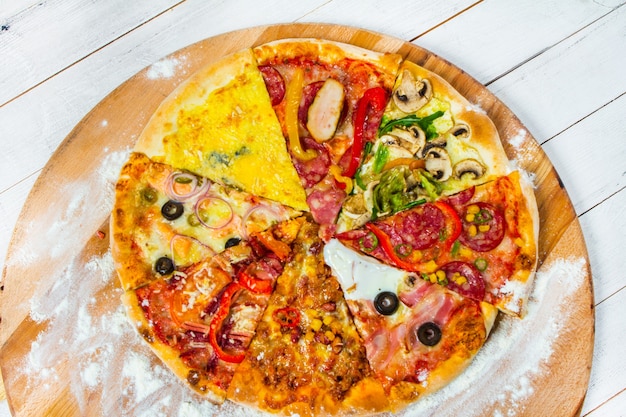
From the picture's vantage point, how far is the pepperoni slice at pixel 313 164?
4.86m

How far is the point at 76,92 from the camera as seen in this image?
5.34 metres

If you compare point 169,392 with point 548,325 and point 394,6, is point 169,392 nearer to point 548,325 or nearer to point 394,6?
point 548,325

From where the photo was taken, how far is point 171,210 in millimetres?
4734

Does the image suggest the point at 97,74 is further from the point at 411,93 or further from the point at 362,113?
the point at 411,93

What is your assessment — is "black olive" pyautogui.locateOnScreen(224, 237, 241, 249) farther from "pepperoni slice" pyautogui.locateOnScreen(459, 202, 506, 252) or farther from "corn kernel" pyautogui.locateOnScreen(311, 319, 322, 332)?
"pepperoni slice" pyautogui.locateOnScreen(459, 202, 506, 252)

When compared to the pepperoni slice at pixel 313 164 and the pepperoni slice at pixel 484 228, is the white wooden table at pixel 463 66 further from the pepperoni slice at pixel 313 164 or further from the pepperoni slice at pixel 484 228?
the pepperoni slice at pixel 313 164

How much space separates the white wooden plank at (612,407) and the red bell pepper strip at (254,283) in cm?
263

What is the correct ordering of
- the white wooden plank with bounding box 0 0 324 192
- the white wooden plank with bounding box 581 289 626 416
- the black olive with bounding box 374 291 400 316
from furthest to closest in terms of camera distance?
1. the white wooden plank with bounding box 0 0 324 192
2. the white wooden plank with bounding box 581 289 626 416
3. the black olive with bounding box 374 291 400 316

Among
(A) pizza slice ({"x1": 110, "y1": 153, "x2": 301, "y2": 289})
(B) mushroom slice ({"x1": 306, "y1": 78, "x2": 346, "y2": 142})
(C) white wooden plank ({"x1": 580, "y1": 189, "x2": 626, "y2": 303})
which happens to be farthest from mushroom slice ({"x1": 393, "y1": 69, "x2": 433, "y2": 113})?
(C) white wooden plank ({"x1": 580, "y1": 189, "x2": 626, "y2": 303})

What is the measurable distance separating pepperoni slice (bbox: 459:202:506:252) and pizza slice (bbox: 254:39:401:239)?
2.96 ft

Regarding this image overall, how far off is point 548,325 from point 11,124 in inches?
176

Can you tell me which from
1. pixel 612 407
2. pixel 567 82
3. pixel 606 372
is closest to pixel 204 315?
pixel 606 372

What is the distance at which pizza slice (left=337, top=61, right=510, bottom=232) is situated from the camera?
15.2 feet

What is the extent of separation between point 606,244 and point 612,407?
4.06 feet
